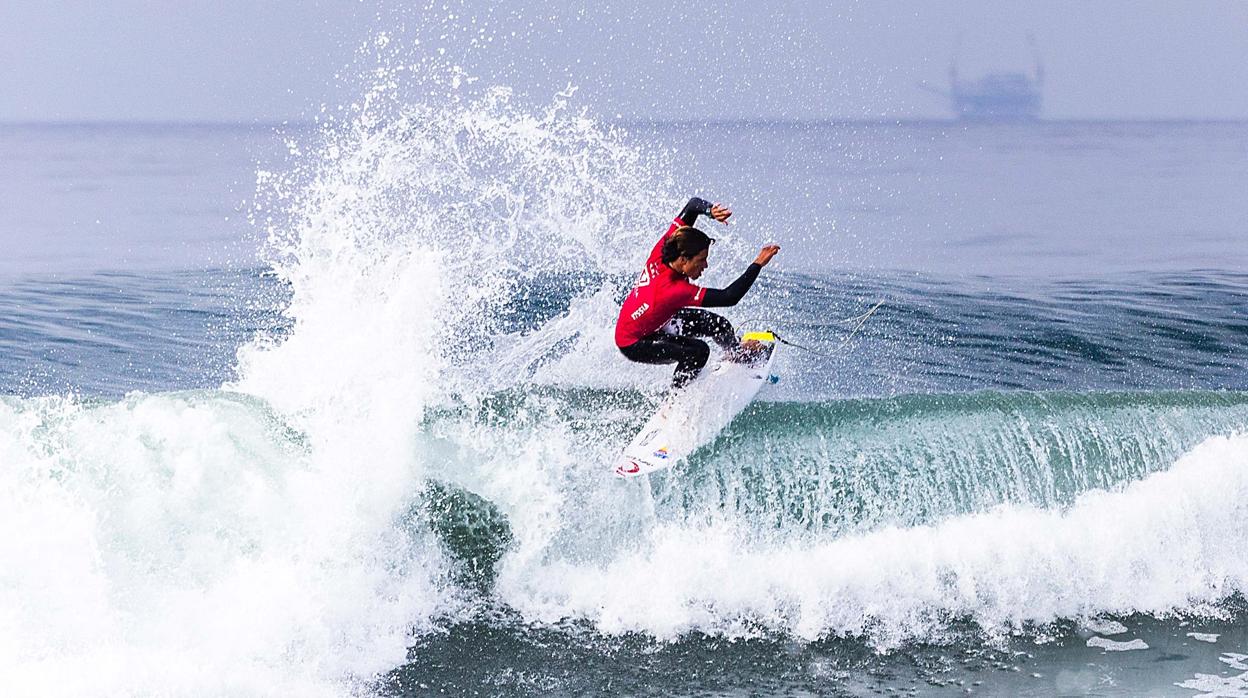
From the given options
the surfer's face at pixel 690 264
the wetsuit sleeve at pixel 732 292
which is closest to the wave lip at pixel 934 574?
the wetsuit sleeve at pixel 732 292

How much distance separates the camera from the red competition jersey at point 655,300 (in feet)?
24.5

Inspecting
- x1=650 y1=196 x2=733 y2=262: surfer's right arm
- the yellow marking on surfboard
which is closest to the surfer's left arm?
x1=650 y1=196 x2=733 y2=262: surfer's right arm

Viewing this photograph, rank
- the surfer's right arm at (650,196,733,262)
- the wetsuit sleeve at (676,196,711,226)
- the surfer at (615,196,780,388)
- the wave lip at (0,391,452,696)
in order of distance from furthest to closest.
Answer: the wetsuit sleeve at (676,196,711,226) → the surfer's right arm at (650,196,733,262) → the surfer at (615,196,780,388) → the wave lip at (0,391,452,696)

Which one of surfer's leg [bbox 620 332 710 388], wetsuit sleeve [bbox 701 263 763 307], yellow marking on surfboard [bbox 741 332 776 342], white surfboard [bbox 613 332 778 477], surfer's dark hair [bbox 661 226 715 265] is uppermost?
surfer's dark hair [bbox 661 226 715 265]

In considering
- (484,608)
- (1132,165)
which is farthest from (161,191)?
(1132,165)

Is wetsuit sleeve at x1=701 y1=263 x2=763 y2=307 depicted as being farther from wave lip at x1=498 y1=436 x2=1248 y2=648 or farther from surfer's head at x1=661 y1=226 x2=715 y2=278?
wave lip at x1=498 y1=436 x2=1248 y2=648

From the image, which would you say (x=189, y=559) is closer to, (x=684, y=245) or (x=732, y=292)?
(x=684, y=245)

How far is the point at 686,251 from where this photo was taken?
7410mm

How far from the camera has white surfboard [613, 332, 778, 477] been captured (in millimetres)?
7844

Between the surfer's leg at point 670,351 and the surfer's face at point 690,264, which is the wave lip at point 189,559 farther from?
the surfer's face at point 690,264

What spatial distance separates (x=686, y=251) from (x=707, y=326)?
0.84 metres

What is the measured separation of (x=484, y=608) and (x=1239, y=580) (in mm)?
4956

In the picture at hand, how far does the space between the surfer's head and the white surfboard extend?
0.95 metres

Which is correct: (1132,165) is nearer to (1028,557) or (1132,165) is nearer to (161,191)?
(161,191)
